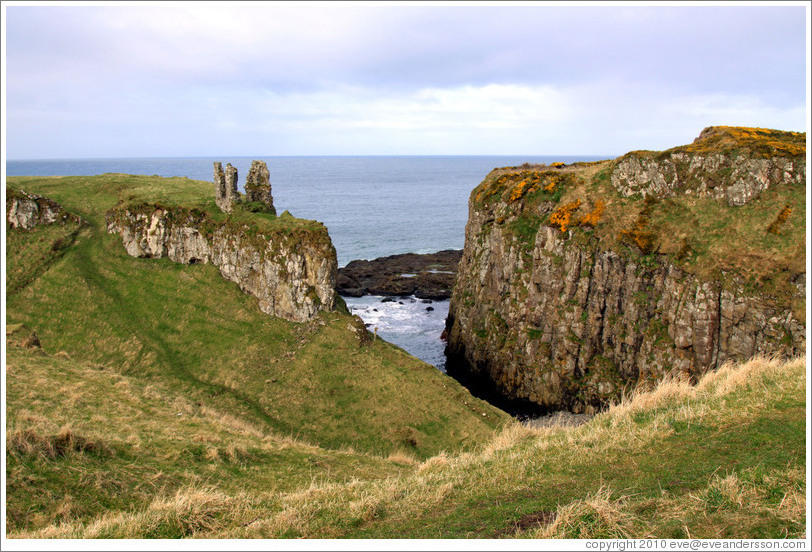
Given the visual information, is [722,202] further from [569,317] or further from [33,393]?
[33,393]

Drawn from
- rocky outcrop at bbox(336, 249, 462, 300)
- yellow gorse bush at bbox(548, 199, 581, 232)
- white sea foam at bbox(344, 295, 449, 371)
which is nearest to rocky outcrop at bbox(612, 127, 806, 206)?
yellow gorse bush at bbox(548, 199, 581, 232)

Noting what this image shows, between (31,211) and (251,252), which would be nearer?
(251,252)

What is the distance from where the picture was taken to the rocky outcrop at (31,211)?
169 feet

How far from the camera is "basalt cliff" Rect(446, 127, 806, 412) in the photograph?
3906 cm

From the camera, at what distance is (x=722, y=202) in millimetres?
43844

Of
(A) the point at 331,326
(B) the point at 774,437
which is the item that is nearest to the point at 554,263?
(A) the point at 331,326

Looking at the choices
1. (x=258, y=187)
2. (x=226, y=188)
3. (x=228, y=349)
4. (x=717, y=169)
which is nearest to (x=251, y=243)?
(x=258, y=187)

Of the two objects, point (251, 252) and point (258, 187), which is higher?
point (258, 187)

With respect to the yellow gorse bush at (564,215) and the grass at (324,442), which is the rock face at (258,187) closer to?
the grass at (324,442)

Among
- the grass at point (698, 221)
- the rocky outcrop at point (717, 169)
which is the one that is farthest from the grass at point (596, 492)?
the rocky outcrop at point (717, 169)

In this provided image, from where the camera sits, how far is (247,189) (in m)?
48.1

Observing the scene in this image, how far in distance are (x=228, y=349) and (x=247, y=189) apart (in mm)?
15641

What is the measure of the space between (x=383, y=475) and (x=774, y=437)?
1327 cm

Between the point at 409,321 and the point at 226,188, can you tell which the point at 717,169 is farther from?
the point at 226,188
